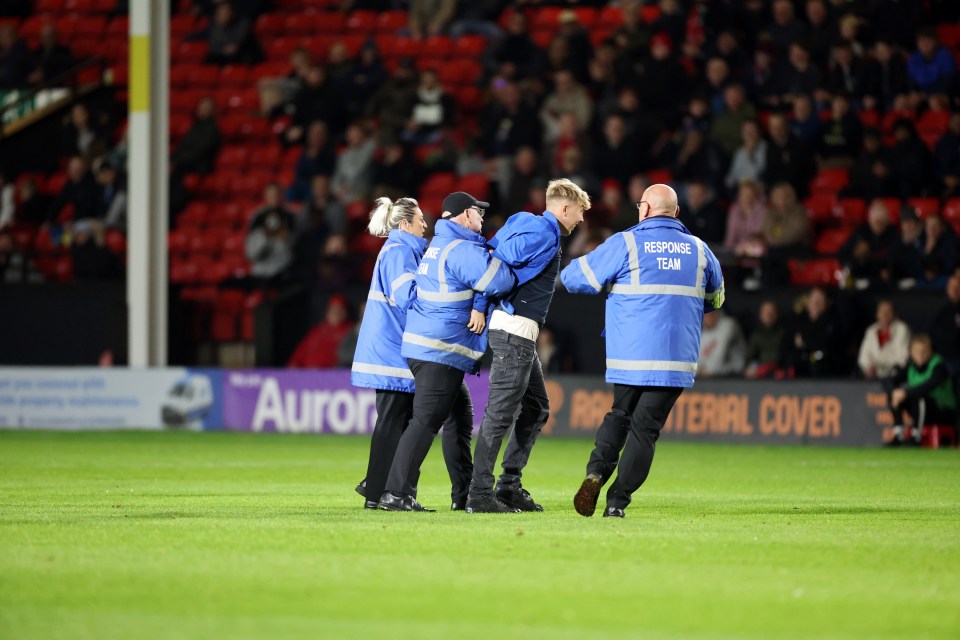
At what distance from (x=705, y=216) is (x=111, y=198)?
399 inches

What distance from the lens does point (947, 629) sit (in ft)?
19.4

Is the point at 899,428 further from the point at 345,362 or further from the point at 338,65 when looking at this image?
the point at 338,65

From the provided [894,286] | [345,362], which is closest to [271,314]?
[345,362]

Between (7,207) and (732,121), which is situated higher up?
(732,121)

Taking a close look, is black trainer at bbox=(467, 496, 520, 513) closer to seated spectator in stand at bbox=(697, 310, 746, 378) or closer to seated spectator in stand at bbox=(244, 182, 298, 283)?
seated spectator in stand at bbox=(697, 310, 746, 378)

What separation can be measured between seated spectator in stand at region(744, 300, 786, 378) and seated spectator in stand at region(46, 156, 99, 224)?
37.4 ft

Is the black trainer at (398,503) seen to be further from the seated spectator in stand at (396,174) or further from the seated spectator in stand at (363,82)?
the seated spectator in stand at (363,82)

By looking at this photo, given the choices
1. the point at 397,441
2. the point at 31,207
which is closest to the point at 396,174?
the point at 31,207

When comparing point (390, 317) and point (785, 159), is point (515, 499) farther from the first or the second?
point (785, 159)

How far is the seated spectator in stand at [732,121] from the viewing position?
882 inches

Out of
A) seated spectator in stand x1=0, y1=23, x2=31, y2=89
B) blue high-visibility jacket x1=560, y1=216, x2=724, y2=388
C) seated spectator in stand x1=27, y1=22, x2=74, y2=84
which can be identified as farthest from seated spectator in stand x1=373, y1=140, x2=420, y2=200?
blue high-visibility jacket x1=560, y1=216, x2=724, y2=388

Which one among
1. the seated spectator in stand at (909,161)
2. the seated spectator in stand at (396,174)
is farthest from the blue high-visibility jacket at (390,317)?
the seated spectator in stand at (396,174)

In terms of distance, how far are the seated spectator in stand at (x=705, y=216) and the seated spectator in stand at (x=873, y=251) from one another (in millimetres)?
1743

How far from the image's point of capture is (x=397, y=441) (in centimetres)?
1070
